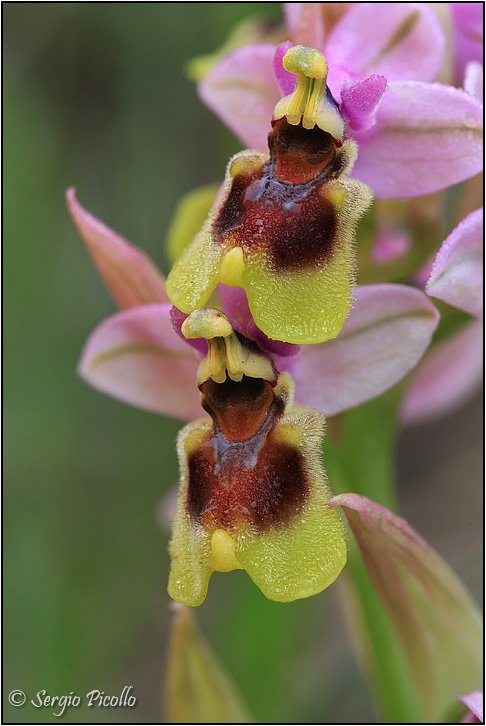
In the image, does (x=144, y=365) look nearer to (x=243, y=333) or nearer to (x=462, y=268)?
(x=243, y=333)

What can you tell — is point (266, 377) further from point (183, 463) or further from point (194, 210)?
point (194, 210)

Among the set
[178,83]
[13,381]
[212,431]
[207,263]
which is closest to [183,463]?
[212,431]

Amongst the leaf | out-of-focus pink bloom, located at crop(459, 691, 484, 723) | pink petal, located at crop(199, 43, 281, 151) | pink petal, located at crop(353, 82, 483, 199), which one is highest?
pink petal, located at crop(199, 43, 281, 151)

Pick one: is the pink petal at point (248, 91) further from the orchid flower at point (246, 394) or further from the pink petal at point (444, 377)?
the pink petal at point (444, 377)

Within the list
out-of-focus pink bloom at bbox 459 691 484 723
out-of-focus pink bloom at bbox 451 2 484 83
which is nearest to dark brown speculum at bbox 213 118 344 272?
out-of-focus pink bloom at bbox 451 2 484 83

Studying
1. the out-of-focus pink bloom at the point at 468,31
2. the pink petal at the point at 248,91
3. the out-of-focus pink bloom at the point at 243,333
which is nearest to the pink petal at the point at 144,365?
the out-of-focus pink bloom at the point at 243,333

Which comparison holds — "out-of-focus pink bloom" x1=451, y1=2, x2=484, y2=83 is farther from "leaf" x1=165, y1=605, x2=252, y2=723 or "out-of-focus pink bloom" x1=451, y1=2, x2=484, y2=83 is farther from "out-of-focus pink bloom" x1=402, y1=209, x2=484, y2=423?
"leaf" x1=165, y1=605, x2=252, y2=723

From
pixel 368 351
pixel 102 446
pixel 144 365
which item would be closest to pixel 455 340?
pixel 368 351
